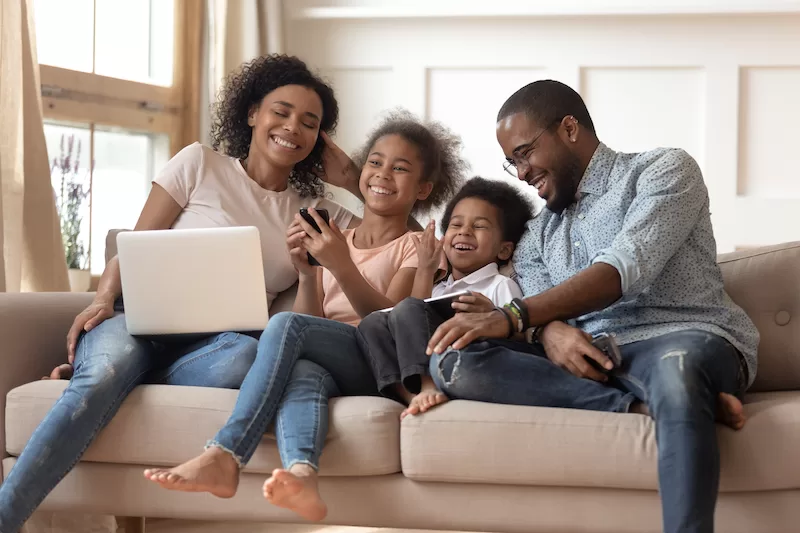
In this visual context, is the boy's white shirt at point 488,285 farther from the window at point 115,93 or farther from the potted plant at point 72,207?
the window at point 115,93

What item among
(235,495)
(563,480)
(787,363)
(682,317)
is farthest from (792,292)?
(235,495)

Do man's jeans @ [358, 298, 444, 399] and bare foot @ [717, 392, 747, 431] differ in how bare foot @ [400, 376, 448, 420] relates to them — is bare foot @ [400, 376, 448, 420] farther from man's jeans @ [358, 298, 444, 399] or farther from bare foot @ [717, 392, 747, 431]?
bare foot @ [717, 392, 747, 431]

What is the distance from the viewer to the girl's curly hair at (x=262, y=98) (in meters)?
2.55

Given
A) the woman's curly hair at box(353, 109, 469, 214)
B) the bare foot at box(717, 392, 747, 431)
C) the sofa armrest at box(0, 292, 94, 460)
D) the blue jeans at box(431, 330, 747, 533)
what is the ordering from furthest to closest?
the woman's curly hair at box(353, 109, 469, 214) < the sofa armrest at box(0, 292, 94, 460) < the bare foot at box(717, 392, 747, 431) < the blue jeans at box(431, 330, 747, 533)

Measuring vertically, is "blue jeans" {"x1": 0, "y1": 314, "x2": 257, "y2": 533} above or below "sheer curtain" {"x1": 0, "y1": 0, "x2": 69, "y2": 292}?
below

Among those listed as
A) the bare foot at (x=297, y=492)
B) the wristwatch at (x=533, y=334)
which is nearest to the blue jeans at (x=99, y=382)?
the bare foot at (x=297, y=492)

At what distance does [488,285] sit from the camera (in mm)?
2146

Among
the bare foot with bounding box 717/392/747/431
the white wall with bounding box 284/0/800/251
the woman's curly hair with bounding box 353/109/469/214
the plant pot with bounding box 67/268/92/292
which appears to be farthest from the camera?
the white wall with bounding box 284/0/800/251

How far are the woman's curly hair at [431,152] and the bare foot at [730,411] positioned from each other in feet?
3.29

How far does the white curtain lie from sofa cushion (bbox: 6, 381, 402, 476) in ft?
6.12

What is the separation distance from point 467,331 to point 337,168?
0.91 metres

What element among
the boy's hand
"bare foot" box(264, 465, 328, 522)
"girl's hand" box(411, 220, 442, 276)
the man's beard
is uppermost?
the man's beard

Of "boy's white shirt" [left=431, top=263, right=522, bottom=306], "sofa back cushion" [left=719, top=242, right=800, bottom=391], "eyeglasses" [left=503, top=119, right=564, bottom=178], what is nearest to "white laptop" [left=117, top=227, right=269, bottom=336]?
"boy's white shirt" [left=431, top=263, right=522, bottom=306]

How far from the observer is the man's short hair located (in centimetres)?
204
